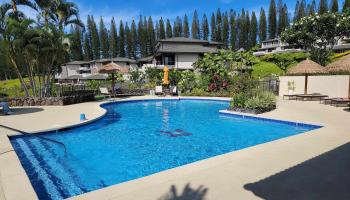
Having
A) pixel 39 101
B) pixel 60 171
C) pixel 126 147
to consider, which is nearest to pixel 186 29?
pixel 39 101

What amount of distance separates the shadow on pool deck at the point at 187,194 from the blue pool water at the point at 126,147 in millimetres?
2210

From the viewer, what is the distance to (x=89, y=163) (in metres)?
6.42

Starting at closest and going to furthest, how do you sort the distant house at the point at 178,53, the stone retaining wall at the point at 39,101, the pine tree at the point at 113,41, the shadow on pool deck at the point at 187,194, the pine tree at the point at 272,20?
1. the shadow on pool deck at the point at 187,194
2. the stone retaining wall at the point at 39,101
3. the distant house at the point at 178,53
4. the pine tree at the point at 272,20
5. the pine tree at the point at 113,41

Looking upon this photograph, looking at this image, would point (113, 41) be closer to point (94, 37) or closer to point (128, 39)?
point (128, 39)

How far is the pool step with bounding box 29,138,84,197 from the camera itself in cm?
487

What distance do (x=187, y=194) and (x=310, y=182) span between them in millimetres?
2026

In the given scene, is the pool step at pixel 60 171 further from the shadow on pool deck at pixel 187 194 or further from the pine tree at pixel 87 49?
the pine tree at pixel 87 49

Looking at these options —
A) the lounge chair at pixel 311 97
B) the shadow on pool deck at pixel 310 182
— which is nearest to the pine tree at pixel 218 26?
the lounge chair at pixel 311 97

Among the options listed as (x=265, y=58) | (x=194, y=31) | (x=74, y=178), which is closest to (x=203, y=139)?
(x=74, y=178)

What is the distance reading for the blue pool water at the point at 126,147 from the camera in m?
5.47

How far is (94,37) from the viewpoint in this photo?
240 feet

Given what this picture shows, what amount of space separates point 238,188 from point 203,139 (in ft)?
16.3

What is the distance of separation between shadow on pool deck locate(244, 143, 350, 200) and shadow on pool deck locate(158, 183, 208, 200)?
712 mm

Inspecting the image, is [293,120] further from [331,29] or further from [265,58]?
[265,58]
